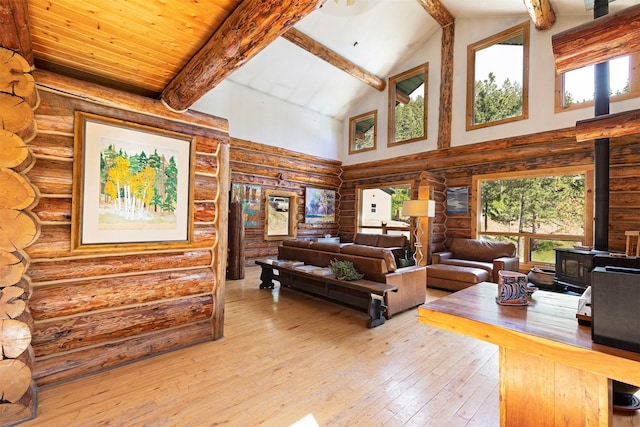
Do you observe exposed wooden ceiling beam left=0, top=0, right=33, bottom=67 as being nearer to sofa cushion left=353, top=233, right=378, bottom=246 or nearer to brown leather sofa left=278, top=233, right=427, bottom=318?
brown leather sofa left=278, top=233, right=427, bottom=318

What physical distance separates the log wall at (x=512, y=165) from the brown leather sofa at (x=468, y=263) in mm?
508

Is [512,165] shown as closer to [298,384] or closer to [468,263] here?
[468,263]

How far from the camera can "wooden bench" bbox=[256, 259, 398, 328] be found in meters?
3.52

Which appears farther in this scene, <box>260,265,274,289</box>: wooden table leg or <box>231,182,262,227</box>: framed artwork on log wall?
<box>231,182,262,227</box>: framed artwork on log wall

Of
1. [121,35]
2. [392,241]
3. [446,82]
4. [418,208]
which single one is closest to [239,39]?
[121,35]

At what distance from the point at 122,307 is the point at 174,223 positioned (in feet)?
2.80

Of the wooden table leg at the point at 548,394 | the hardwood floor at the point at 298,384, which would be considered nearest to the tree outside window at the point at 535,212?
the hardwood floor at the point at 298,384

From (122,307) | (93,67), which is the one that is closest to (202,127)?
(93,67)

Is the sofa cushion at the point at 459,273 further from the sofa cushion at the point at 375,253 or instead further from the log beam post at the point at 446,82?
the log beam post at the point at 446,82

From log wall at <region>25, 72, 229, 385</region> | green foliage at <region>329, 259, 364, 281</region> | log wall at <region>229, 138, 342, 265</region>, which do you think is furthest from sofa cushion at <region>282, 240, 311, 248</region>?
log wall at <region>229, 138, 342, 265</region>

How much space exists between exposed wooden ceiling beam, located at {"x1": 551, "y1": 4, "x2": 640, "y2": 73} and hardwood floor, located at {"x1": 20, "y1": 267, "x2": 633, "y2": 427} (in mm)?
2428

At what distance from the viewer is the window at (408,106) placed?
25.5 ft

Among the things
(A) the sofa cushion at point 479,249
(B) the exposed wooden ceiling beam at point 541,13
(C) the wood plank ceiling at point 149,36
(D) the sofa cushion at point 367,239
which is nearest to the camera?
(C) the wood plank ceiling at point 149,36

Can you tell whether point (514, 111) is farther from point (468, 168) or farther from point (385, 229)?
point (385, 229)
